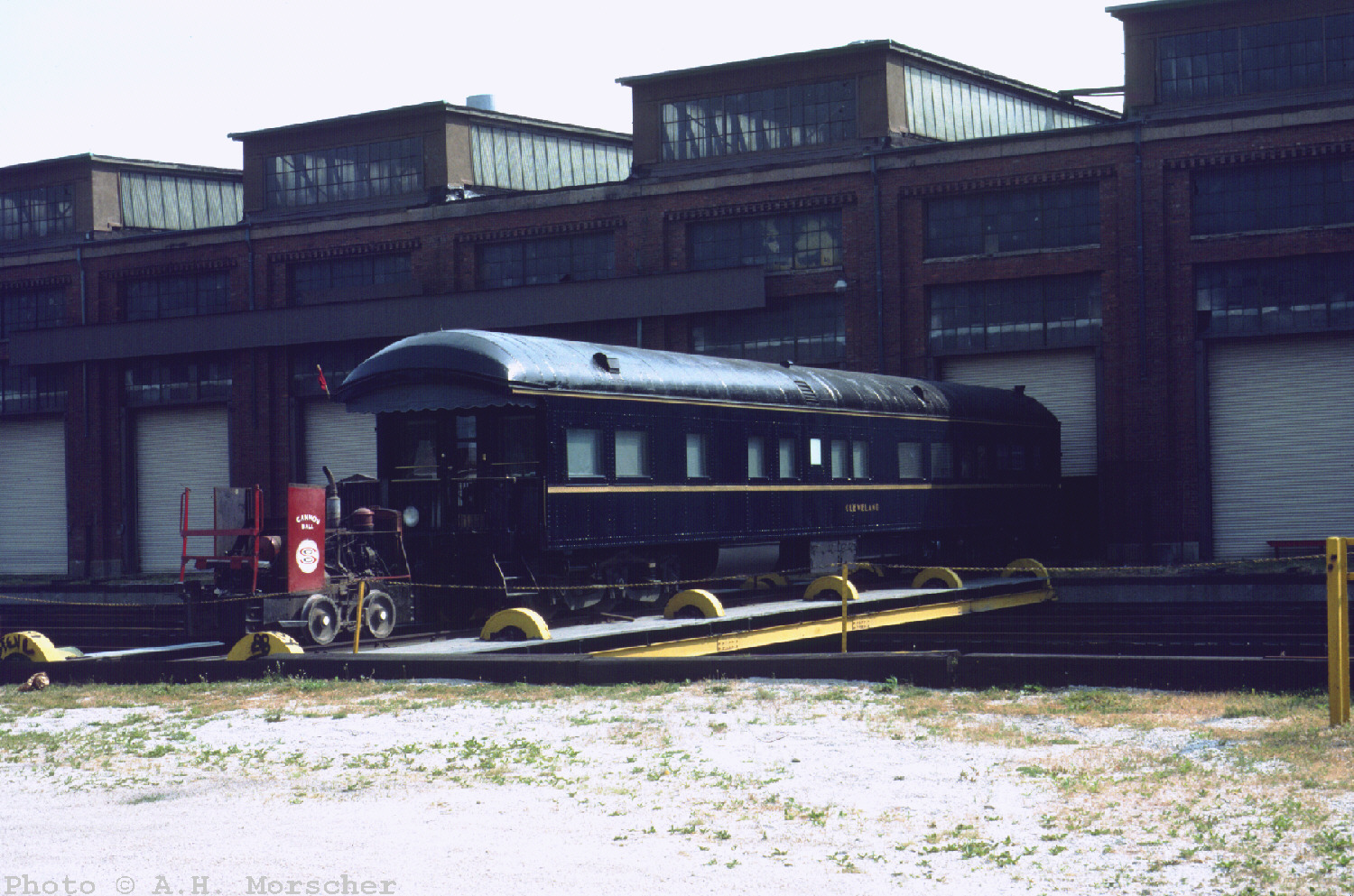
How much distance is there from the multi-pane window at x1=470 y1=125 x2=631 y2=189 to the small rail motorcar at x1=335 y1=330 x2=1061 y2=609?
68.1 ft

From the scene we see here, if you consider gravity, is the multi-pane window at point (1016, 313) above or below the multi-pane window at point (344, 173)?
below

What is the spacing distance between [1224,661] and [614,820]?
6.24 metres

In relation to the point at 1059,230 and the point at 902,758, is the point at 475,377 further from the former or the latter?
the point at 1059,230

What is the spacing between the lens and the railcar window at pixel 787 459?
23.5 metres

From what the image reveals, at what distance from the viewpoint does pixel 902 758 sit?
9.81 meters

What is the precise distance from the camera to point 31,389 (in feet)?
155

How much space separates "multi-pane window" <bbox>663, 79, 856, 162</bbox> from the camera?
38.1 m

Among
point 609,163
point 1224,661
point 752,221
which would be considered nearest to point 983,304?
point 752,221

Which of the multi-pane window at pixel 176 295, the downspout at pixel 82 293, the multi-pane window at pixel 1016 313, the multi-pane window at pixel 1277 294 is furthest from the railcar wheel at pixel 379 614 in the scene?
the downspout at pixel 82 293

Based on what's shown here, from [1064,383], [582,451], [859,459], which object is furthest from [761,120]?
[582,451]

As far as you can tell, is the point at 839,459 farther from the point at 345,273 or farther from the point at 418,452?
the point at 345,273

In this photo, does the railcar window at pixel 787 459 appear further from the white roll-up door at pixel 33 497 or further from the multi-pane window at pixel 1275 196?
the white roll-up door at pixel 33 497

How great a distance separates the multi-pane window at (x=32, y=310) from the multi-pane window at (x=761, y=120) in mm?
20572


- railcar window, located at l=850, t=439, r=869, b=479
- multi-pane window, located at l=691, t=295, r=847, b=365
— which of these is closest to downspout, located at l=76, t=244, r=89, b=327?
multi-pane window, located at l=691, t=295, r=847, b=365
